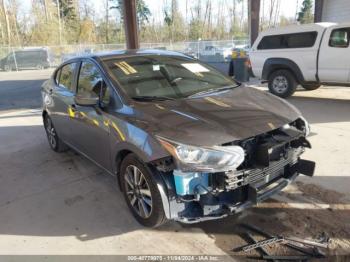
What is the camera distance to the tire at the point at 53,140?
5.52 meters

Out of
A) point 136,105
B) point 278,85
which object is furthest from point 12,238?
point 278,85

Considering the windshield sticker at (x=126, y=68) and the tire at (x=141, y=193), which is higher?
the windshield sticker at (x=126, y=68)

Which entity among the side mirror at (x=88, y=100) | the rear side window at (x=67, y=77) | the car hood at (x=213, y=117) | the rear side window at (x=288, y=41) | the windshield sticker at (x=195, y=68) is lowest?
the car hood at (x=213, y=117)

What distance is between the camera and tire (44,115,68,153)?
552cm

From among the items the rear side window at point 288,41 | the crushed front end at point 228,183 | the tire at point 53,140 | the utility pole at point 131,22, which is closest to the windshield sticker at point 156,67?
the crushed front end at point 228,183

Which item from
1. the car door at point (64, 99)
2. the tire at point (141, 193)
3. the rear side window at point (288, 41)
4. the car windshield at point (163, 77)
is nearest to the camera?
the tire at point (141, 193)

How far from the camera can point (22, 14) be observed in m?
46.9

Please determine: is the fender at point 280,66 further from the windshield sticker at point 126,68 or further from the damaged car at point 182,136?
the windshield sticker at point 126,68

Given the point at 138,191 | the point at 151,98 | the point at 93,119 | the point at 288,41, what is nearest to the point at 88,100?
the point at 93,119

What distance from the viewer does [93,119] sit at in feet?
12.5

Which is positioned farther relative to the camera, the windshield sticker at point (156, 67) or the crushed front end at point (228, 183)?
the windshield sticker at point (156, 67)

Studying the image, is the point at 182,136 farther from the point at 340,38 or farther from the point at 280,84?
the point at 280,84

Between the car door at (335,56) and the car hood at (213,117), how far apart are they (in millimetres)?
5393

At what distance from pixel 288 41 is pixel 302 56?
2.13 feet
